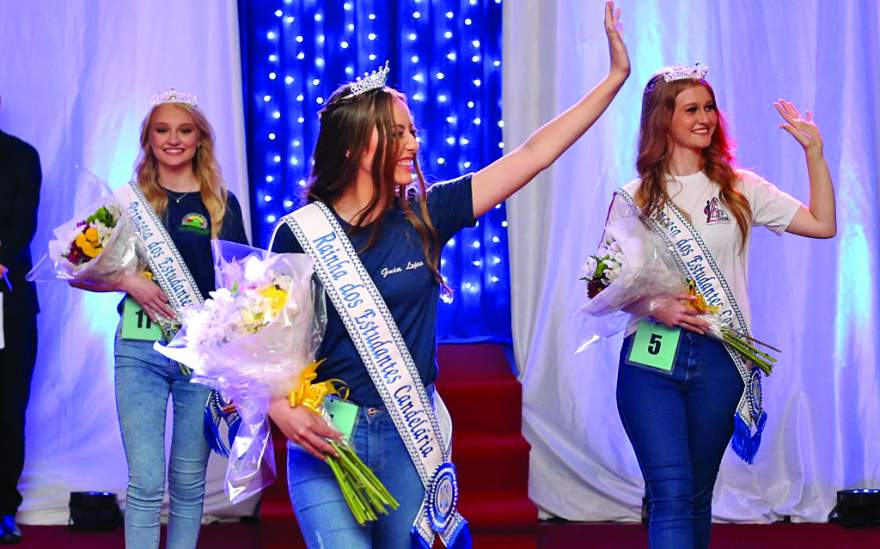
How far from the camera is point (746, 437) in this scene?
356cm

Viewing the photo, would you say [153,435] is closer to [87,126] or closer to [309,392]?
[309,392]

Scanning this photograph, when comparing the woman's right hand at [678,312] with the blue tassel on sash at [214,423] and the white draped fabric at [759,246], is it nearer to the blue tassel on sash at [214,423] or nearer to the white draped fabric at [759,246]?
the blue tassel on sash at [214,423]

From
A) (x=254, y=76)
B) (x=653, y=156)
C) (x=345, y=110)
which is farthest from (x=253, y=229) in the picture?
(x=345, y=110)

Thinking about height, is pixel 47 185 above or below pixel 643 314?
above

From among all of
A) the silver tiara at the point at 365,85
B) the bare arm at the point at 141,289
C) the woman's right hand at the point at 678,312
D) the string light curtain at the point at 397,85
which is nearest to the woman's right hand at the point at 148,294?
the bare arm at the point at 141,289

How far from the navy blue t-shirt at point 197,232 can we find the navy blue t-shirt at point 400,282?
1101 millimetres

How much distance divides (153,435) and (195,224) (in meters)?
0.65

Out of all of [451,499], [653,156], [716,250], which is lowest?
[451,499]

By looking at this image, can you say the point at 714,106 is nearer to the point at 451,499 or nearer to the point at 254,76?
the point at 451,499

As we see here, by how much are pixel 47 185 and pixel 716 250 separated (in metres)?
2.93

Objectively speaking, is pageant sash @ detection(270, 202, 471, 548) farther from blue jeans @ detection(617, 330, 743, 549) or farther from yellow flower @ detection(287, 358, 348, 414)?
blue jeans @ detection(617, 330, 743, 549)

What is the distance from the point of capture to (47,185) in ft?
16.8

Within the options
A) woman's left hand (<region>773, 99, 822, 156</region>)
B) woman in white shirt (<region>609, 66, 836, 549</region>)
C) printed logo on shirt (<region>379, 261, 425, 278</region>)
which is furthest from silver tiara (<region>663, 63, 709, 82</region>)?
printed logo on shirt (<region>379, 261, 425, 278</region>)

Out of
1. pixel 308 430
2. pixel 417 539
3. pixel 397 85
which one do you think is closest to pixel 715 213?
pixel 417 539
